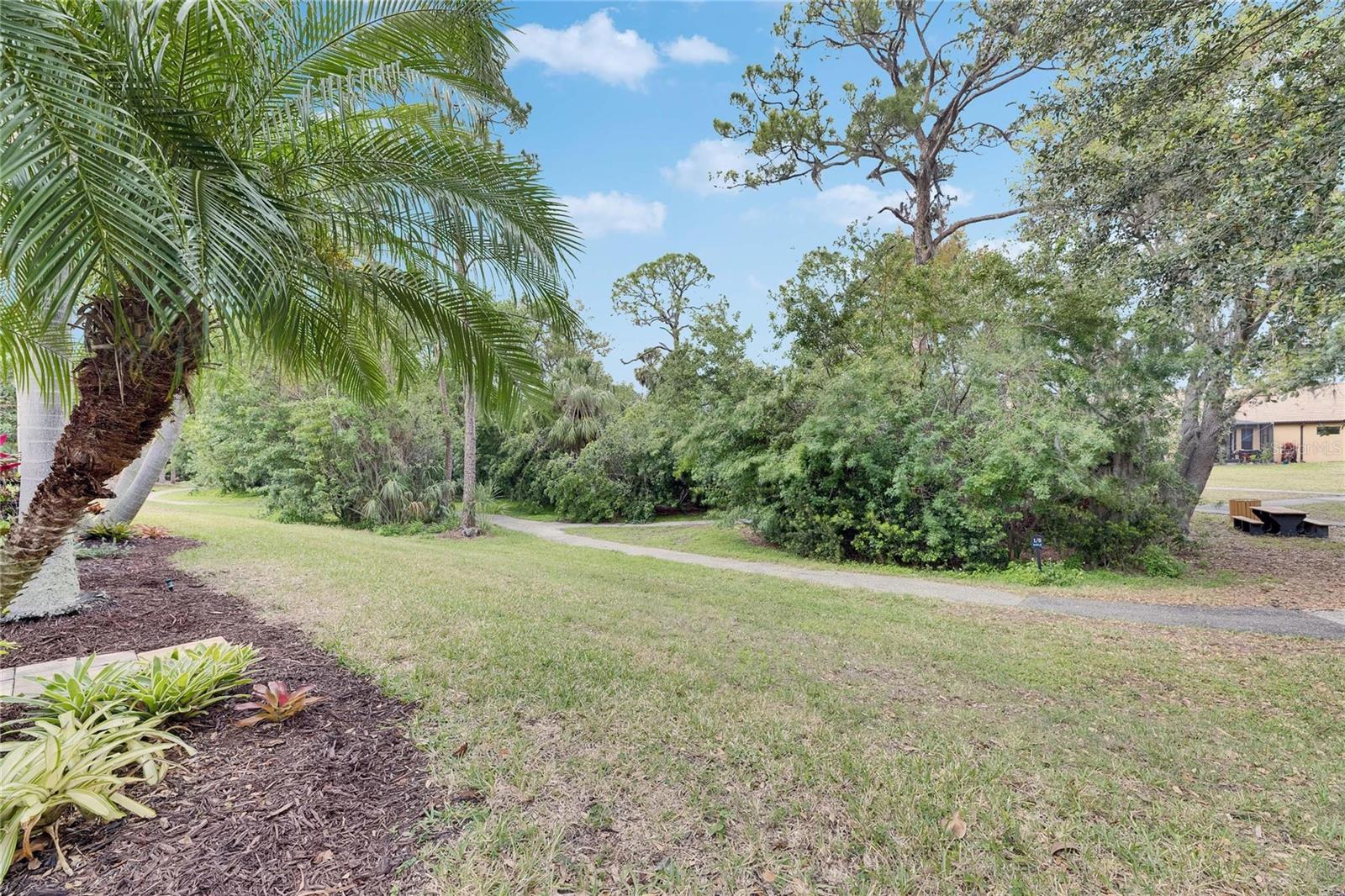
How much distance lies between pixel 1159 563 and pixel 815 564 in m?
5.41

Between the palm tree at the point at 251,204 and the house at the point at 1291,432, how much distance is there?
43.9m

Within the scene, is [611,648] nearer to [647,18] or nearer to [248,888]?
[248,888]

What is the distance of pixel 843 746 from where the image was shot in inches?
125

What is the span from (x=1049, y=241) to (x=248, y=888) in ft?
32.4

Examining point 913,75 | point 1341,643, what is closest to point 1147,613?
point 1341,643

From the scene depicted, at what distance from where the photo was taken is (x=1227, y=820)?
264 centimetres

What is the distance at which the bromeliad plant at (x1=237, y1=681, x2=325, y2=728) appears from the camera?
3.02m

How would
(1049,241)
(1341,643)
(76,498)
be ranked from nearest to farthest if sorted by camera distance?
(76,498) → (1341,643) → (1049,241)

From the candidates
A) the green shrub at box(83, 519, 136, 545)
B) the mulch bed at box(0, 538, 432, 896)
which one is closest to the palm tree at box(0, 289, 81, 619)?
the mulch bed at box(0, 538, 432, 896)

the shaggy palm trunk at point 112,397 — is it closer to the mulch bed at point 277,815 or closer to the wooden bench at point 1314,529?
the mulch bed at point 277,815

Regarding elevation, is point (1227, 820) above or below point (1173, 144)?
below

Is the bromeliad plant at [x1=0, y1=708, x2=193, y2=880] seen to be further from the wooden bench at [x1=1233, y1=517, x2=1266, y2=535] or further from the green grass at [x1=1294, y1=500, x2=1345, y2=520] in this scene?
the green grass at [x1=1294, y1=500, x2=1345, y2=520]

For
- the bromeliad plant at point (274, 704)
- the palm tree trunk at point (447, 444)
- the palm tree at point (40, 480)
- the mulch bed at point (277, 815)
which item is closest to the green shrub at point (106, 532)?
the palm tree at point (40, 480)

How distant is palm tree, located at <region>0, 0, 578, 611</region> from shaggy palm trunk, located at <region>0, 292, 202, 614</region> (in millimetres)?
11
